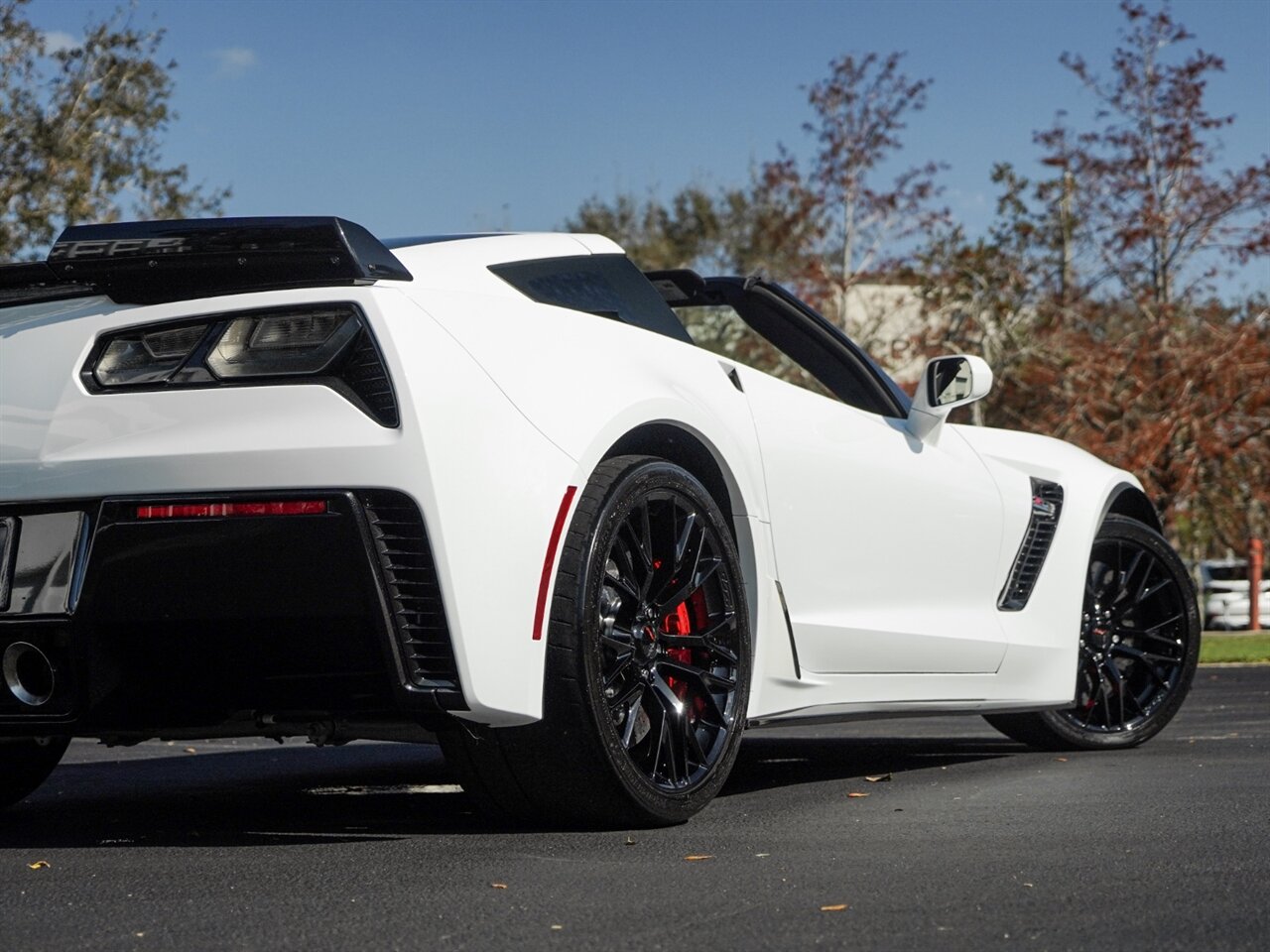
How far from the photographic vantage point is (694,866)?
3.50 m

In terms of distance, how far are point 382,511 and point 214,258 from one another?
658mm

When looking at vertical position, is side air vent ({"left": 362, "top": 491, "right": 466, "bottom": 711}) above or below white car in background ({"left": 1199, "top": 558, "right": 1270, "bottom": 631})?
above

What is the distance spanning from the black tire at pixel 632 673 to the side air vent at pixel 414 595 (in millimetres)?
183

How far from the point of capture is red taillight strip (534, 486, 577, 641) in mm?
3643

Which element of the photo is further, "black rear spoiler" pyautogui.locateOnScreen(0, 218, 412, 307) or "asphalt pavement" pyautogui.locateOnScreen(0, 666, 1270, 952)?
"black rear spoiler" pyautogui.locateOnScreen(0, 218, 412, 307)

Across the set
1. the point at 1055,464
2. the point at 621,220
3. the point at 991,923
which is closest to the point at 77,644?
the point at 991,923

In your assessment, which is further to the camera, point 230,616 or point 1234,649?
point 1234,649

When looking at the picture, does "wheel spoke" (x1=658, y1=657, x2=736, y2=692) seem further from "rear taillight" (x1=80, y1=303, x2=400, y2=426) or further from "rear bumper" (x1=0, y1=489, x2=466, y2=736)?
"rear taillight" (x1=80, y1=303, x2=400, y2=426)

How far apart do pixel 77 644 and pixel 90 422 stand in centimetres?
47

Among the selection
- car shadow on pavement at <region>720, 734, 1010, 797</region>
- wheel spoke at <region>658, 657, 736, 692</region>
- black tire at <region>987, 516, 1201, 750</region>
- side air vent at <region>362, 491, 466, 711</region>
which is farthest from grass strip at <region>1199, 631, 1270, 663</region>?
side air vent at <region>362, 491, 466, 711</region>

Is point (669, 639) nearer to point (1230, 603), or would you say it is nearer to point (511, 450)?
point (511, 450)

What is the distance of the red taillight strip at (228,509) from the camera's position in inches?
138

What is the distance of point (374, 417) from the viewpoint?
352 cm

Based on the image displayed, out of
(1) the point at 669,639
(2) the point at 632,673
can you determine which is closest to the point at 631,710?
(2) the point at 632,673
